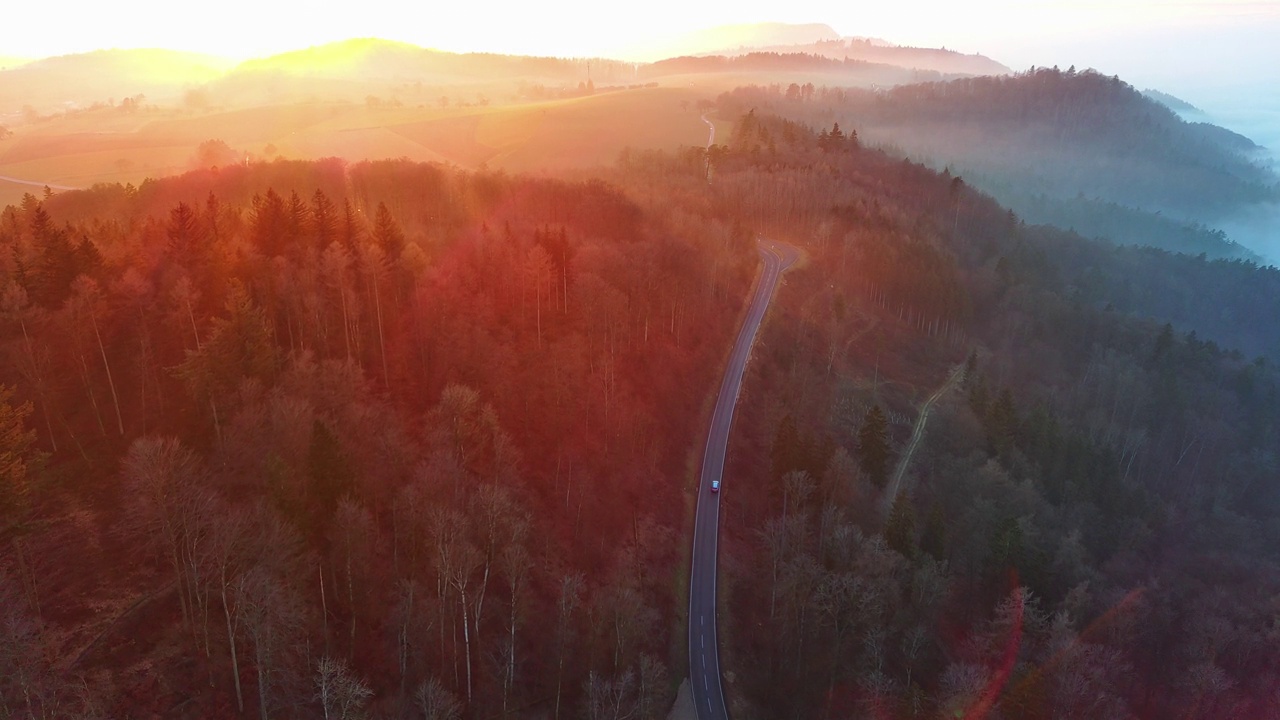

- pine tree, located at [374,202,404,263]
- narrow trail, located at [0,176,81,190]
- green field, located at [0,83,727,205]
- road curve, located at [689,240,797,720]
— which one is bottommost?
road curve, located at [689,240,797,720]

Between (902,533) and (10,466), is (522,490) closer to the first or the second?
(10,466)

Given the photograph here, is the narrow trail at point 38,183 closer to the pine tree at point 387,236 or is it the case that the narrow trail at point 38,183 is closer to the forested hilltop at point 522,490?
the forested hilltop at point 522,490

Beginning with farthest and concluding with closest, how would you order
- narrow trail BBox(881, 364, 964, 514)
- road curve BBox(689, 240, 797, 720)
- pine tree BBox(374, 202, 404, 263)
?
narrow trail BBox(881, 364, 964, 514)
pine tree BBox(374, 202, 404, 263)
road curve BBox(689, 240, 797, 720)

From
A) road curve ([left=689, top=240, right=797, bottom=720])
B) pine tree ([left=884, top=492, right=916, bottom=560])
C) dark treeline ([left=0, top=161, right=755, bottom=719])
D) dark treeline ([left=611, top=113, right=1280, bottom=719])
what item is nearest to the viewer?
dark treeline ([left=0, top=161, right=755, bottom=719])

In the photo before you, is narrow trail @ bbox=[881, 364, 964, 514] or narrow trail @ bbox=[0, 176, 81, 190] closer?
narrow trail @ bbox=[881, 364, 964, 514]

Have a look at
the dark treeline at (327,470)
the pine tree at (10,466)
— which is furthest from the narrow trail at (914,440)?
the pine tree at (10,466)

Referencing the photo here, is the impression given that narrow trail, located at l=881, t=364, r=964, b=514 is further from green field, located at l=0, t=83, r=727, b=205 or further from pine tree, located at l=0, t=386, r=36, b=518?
green field, located at l=0, t=83, r=727, b=205

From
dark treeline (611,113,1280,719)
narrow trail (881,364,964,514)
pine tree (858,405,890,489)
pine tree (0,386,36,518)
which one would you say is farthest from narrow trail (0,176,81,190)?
narrow trail (881,364,964,514)
